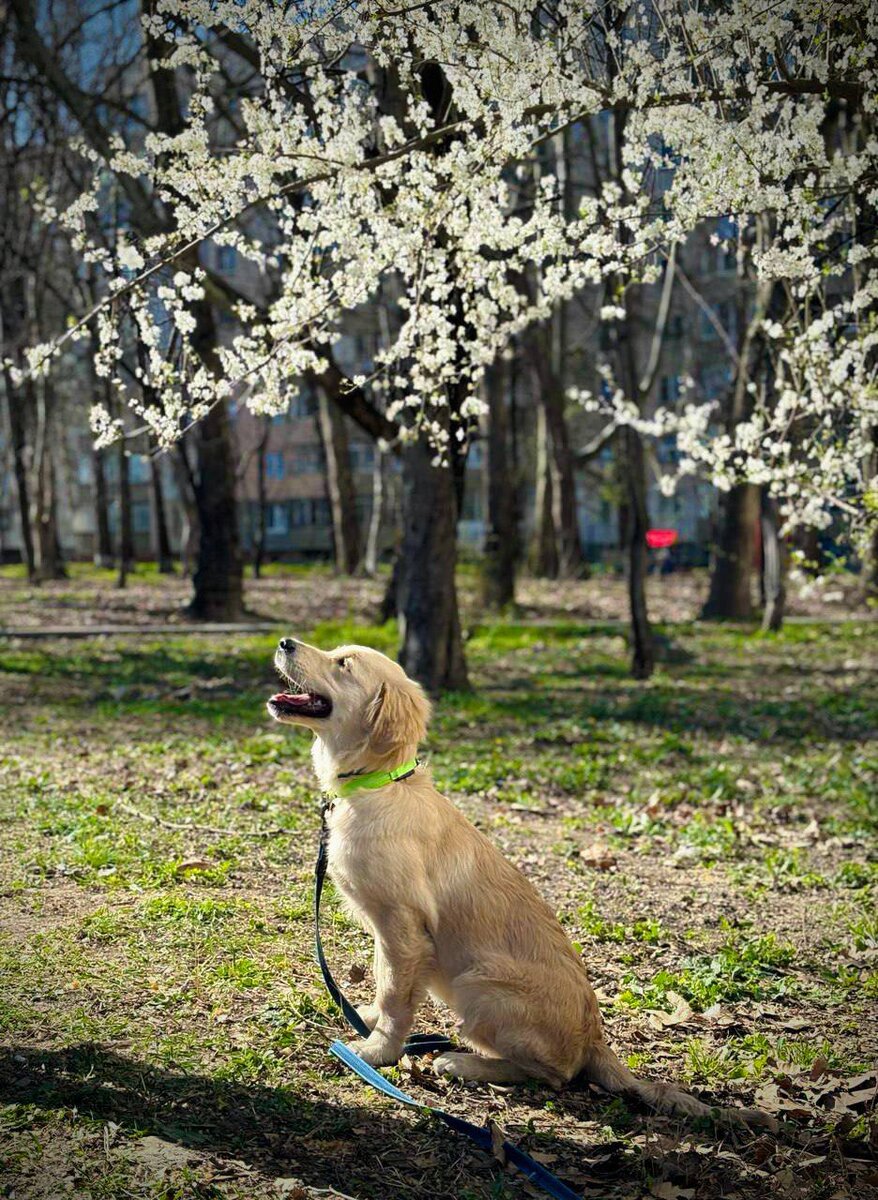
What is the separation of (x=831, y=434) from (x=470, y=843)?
4.89 m

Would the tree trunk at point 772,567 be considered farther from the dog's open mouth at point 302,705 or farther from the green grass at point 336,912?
the dog's open mouth at point 302,705

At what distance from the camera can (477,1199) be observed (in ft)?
12.1

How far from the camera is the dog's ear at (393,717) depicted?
174 inches

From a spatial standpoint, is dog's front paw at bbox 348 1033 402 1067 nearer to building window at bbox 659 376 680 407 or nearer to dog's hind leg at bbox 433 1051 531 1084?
dog's hind leg at bbox 433 1051 531 1084

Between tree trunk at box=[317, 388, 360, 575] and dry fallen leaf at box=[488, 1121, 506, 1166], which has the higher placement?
tree trunk at box=[317, 388, 360, 575]

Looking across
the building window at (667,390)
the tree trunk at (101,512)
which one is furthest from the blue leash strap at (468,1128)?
the building window at (667,390)

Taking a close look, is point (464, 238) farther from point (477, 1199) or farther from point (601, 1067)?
point (477, 1199)

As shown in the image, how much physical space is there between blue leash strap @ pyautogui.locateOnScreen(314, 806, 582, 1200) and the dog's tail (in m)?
0.53

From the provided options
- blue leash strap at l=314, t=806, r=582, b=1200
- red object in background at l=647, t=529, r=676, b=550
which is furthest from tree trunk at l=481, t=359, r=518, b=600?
blue leash strap at l=314, t=806, r=582, b=1200

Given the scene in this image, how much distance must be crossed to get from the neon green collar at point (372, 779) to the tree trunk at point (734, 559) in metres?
16.3

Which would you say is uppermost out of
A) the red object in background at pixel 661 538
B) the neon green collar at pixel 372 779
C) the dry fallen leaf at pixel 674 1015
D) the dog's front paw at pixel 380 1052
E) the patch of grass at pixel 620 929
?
the red object in background at pixel 661 538

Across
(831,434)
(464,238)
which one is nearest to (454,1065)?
(464,238)

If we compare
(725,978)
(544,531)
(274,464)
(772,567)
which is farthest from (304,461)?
(725,978)

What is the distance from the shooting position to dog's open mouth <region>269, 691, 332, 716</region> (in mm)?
4457
